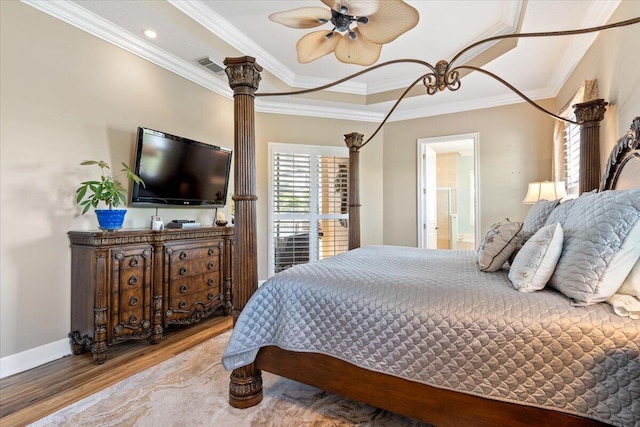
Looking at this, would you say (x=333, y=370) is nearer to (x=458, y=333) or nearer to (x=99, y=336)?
(x=458, y=333)

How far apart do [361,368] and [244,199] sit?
1.09 metres

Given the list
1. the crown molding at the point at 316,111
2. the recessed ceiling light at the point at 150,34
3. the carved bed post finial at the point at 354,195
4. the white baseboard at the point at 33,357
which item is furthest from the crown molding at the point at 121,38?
the white baseboard at the point at 33,357

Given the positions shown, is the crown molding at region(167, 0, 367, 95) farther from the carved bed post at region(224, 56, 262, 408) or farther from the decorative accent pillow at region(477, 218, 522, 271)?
the decorative accent pillow at region(477, 218, 522, 271)

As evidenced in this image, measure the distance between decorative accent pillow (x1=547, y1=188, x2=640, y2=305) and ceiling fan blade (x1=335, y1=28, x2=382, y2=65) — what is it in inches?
65.7

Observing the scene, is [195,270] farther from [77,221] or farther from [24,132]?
[24,132]

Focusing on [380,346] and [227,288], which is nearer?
[380,346]

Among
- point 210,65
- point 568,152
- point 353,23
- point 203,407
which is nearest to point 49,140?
point 210,65

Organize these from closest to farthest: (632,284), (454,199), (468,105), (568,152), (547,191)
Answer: (632,284) → (547,191) → (568,152) → (468,105) → (454,199)

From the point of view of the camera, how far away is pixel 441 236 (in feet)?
23.7

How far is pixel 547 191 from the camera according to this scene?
10.9 ft

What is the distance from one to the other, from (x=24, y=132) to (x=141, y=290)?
1.44 meters

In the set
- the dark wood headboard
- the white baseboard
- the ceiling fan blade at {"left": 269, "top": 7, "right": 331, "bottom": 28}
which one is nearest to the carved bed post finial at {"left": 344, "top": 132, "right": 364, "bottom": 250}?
the ceiling fan blade at {"left": 269, "top": 7, "right": 331, "bottom": 28}

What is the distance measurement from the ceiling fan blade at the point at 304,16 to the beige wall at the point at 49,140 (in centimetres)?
182

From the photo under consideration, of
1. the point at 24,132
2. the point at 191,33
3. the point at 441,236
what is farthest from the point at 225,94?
the point at 441,236
